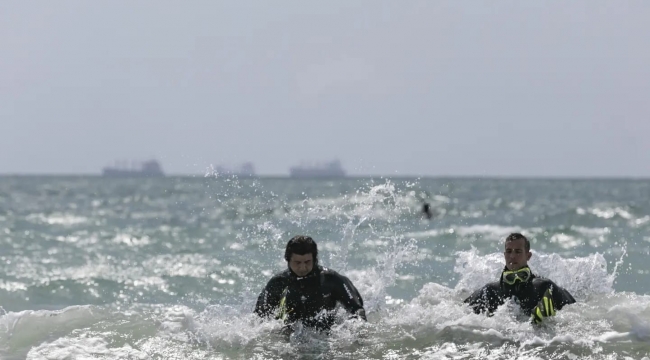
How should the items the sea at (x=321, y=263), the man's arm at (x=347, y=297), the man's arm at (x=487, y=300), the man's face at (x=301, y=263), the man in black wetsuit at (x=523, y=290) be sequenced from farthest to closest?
the man's arm at (x=487, y=300) → the man's arm at (x=347, y=297) → the man in black wetsuit at (x=523, y=290) → the man's face at (x=301, y=263) → the sea at (x=321, y=263)

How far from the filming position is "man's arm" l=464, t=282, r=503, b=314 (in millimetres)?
8725

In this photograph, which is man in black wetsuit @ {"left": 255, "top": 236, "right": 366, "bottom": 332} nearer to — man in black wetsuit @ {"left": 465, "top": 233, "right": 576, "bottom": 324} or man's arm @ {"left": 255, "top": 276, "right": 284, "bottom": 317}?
man's arm @ {"left": 255, "top": 276, "right": 284, "bottom": 317}

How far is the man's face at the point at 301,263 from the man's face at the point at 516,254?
81.5 inches

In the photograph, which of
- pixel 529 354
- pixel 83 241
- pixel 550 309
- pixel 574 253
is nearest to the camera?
pixel 529 354

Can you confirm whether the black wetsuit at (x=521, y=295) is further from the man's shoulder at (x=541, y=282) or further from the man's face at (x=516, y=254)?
the man's face at (x=516, y=254)

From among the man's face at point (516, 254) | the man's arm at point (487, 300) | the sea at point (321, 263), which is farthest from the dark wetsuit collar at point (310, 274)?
the man's face at point (516, 254)

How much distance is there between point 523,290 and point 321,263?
8067 millimetres

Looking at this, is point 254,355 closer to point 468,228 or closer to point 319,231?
point 319,231

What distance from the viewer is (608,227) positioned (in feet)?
94.6

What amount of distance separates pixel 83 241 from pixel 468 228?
12684 millimetres

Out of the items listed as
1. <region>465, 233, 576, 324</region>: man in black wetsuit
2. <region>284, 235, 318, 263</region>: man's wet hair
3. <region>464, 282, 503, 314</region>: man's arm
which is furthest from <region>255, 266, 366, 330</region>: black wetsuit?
<region>465, 233, 576, 324</region>: man in black wetsuit

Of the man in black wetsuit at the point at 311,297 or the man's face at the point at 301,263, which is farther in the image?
the man in black wetsuit at the point at 311,297

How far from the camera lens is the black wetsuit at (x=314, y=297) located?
841 cm

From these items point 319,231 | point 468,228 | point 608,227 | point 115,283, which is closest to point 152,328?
point 115,283
